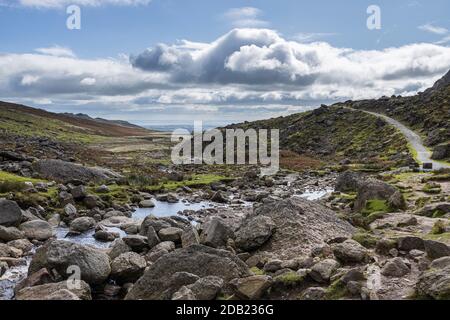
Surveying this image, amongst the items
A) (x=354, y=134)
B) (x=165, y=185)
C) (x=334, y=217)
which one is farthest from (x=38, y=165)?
(x=354, y=134)

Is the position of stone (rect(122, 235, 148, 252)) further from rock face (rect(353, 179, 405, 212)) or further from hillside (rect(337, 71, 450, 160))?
hillside (rect(337, 71, 450, 160))

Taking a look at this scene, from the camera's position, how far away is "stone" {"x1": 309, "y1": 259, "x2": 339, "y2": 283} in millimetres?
15820

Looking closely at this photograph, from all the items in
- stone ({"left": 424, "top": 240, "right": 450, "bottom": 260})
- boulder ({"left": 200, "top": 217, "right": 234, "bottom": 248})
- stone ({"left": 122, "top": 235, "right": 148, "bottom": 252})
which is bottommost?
stone ({"left": 122, "top": 235, "right": 148, "bottom": 252})

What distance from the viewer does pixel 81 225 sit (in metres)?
31.5

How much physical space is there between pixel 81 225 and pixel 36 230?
11.0 ft

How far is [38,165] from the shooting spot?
5431cm

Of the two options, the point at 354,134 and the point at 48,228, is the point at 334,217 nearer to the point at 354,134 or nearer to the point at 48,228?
the point at 48,228

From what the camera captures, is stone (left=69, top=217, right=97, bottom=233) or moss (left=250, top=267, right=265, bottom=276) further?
stone (left=69, top=217, right=97, bottom=233)

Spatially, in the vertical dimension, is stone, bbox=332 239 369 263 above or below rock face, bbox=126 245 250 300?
above

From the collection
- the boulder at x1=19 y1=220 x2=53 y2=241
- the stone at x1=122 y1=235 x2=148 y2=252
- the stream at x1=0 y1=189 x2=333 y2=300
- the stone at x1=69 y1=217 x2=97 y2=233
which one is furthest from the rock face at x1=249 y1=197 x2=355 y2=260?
the boulder at x1=19 y1=220 x2=53 y2=241

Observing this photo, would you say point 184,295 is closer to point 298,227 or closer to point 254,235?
point 254,235

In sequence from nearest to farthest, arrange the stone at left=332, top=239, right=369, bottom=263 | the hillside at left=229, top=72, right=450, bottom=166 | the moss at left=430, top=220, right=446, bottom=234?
the stone at left=332, top=239, right=369, bottom=263 < the moss at left=430, top=220, right=446, bottom=234 < the hillside at left=229, top=72, right=450, bottom=166


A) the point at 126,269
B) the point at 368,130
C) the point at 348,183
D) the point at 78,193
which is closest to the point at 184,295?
the point at 126,269

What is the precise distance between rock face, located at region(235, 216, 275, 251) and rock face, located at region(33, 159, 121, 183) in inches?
1314
